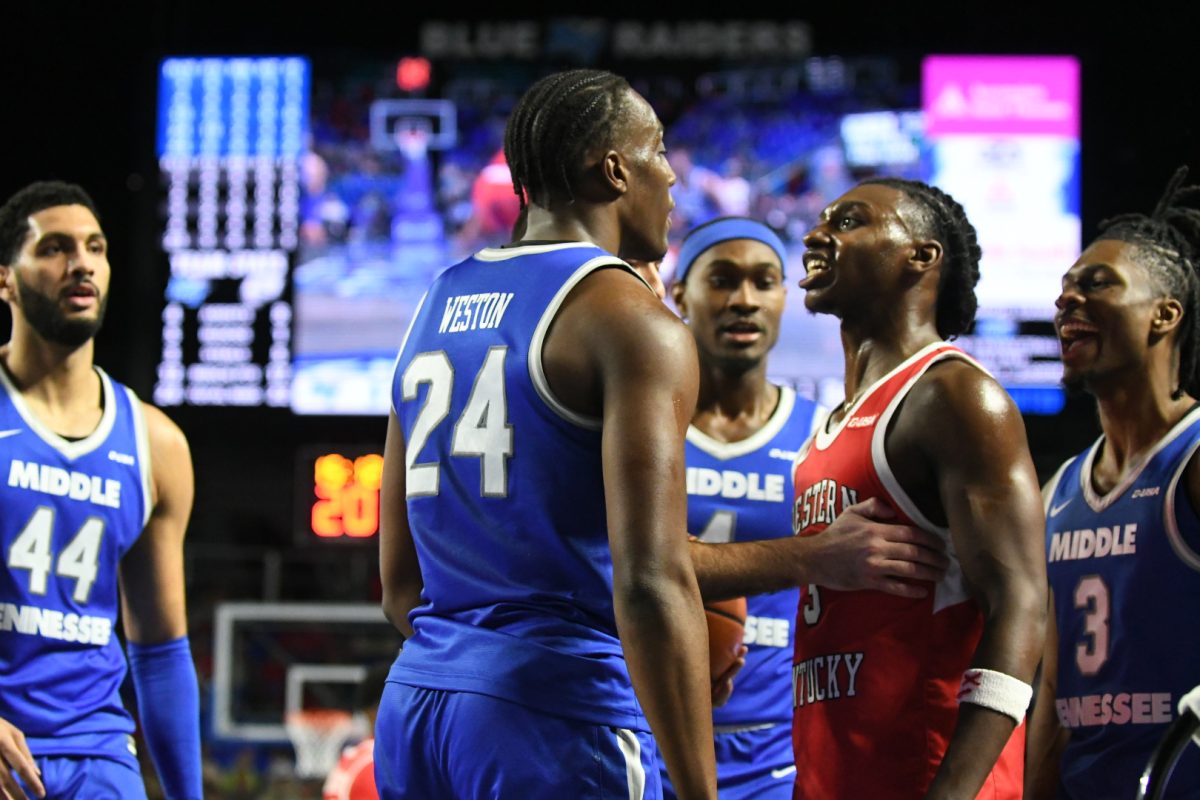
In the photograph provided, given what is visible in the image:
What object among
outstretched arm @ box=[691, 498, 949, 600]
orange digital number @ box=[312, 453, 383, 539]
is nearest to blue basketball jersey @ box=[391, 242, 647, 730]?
outstretched arm @ box=[691, 498, 949, 600]

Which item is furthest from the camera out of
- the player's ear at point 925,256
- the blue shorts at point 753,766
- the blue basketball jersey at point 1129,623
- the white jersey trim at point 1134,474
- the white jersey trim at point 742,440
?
the white jersey trim at point 742,440

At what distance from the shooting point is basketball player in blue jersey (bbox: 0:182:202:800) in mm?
3551

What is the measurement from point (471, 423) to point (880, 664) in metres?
0.88

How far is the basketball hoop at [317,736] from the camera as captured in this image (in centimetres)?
908

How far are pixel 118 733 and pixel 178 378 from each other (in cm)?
587

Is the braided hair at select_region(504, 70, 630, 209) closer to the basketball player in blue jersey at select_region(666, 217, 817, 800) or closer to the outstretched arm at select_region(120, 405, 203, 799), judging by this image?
the basketball player in blue jersey at select_region(666, 217, 817, 800)

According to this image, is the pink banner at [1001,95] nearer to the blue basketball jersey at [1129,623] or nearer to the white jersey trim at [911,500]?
the blue basketball jersey at [1129,623]

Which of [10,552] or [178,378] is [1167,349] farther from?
[178,378]

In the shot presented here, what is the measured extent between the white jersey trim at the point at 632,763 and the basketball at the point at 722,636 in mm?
871

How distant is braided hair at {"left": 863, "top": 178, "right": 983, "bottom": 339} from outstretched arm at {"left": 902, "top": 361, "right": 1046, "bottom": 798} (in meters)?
0.48

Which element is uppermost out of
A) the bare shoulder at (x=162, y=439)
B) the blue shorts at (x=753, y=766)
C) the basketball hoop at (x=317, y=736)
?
the bare shoulder at (x=162, y=439)

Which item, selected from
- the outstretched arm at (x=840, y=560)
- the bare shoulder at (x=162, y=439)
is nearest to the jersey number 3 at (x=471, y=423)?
the outstretched arm at (x=840, y=560)

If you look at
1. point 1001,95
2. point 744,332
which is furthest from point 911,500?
point 1001,95

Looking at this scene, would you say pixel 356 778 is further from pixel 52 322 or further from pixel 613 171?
pixel 613 171
